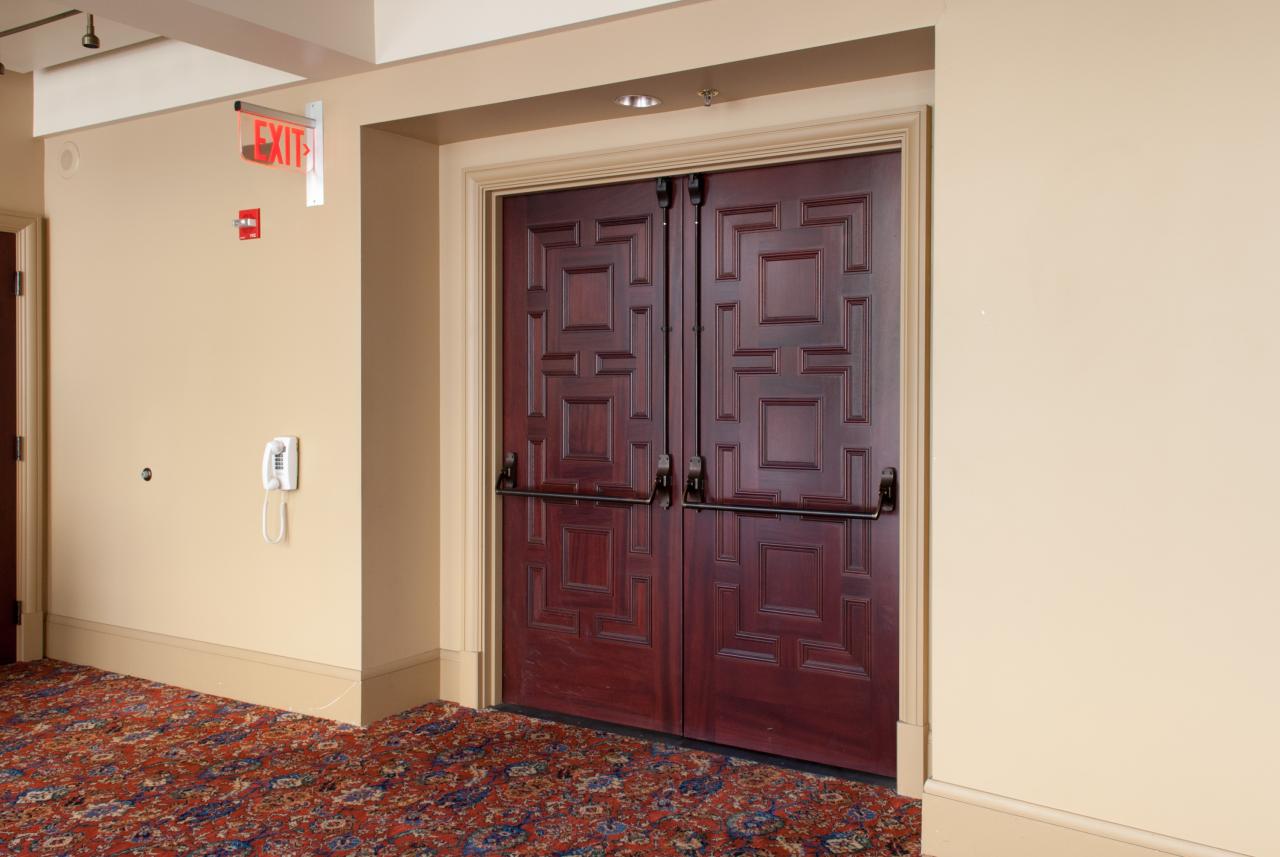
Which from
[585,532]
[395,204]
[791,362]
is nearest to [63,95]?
[395,204]

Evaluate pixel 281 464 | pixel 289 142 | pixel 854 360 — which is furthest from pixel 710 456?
pixel 289 142

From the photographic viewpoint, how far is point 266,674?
4605 millimetres

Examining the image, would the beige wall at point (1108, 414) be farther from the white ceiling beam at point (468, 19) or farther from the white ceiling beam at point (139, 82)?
the white ceiling beam at point (139, 82)

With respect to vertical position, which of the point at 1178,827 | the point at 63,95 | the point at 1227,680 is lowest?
the point at 1178,827

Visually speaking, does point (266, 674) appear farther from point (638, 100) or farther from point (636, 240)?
point (638, 100)

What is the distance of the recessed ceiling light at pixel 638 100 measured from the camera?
3.82 m

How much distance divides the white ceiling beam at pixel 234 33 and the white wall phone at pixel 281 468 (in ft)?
5.06

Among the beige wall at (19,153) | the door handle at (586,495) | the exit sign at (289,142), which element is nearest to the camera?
the door handle at (586,495)

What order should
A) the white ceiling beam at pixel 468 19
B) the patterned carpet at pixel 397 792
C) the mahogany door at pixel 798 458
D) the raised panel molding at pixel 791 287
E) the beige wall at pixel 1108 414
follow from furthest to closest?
1. the raised panel molding at pixel 791 287
2. the mahogany door at pixel 798 458
3. the white ceiling beam at pixel 468 19
4. the patterned carpet at pixel 397 792
5. the beige wall at pixel 1108 414

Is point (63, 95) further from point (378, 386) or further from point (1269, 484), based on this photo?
point (1269, 484)

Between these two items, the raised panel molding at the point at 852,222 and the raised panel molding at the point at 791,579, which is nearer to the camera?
the raised panel molding at the point at 852,222

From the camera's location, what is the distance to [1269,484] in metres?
2.65

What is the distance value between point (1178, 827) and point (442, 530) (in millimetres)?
3058

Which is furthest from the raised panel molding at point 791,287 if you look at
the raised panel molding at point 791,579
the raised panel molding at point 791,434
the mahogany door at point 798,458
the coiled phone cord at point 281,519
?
the coiled phone cord at point 281,519
